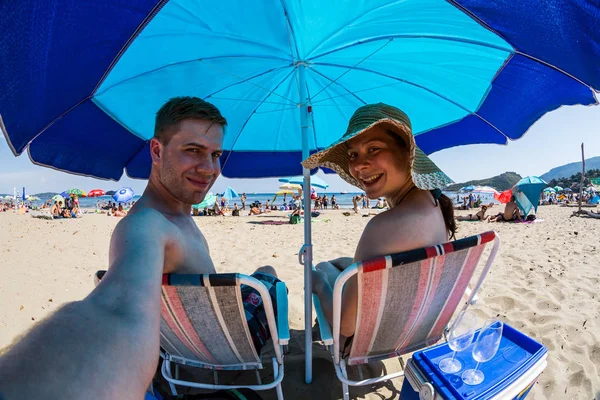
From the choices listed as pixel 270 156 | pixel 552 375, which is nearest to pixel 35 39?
pixel 270 156

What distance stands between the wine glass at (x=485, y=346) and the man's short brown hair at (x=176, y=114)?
1.69 m

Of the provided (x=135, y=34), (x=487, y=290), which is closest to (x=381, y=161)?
(x=135, y=34)

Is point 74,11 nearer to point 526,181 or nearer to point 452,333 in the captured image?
point 452,333

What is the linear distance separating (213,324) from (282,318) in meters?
0.36

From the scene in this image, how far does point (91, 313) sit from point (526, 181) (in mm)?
15275

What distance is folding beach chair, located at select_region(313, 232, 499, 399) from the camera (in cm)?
127

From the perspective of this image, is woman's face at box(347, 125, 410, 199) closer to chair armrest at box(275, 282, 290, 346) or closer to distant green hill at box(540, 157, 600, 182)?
chair armrest at box(275, 282, 290, 346)

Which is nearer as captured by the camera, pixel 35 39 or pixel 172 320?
pixel 35 39

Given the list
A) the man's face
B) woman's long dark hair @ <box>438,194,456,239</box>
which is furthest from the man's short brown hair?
woman's long dark hair @ <box>438,194,456,239</box>

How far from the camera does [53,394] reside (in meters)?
0.43

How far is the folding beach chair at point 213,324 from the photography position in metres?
1.21

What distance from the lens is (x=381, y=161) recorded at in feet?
5.19

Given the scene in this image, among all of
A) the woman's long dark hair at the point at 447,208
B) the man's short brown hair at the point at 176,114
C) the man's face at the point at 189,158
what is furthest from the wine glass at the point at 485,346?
the man's short brown hair at the point at 176,114

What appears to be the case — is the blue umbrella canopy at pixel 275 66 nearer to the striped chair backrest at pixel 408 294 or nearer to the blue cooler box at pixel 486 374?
the striped chair backrest at pixel 408 294
